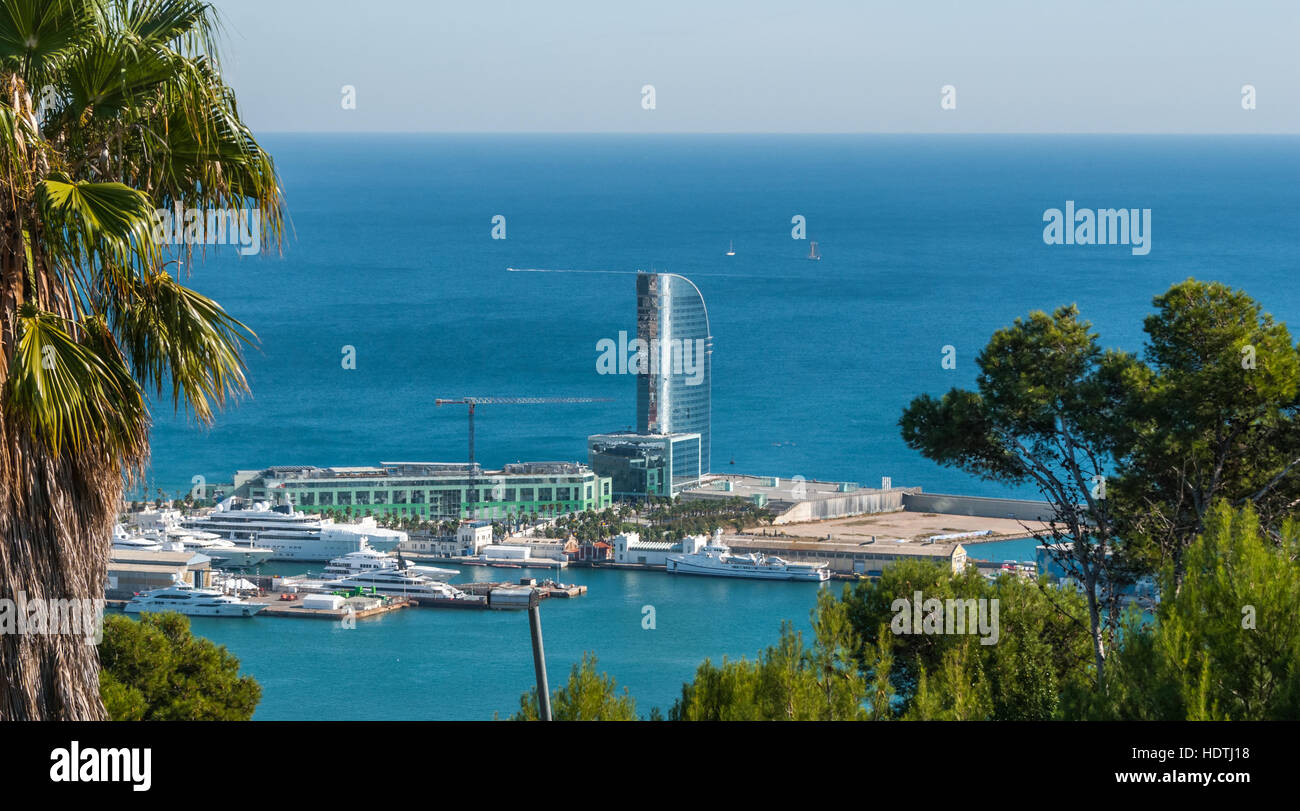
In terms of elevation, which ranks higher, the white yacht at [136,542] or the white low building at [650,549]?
the white yacht at [136,542]

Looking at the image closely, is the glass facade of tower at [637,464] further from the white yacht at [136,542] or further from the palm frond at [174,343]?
the palm frond at [174,343]

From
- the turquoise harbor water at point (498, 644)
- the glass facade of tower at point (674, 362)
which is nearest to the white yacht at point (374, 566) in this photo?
the turquoise harbor water at point (498, 644)

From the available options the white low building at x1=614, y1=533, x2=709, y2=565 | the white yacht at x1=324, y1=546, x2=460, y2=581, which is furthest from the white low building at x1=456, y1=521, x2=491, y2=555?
the white low building at x1=614, y1=533, x2=709, y2=565

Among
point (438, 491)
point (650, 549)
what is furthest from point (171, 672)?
point (438, 491)

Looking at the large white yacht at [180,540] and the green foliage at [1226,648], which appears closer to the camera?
the green foliage at [1226,648]

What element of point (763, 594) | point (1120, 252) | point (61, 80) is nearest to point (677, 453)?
point (763, 594)
